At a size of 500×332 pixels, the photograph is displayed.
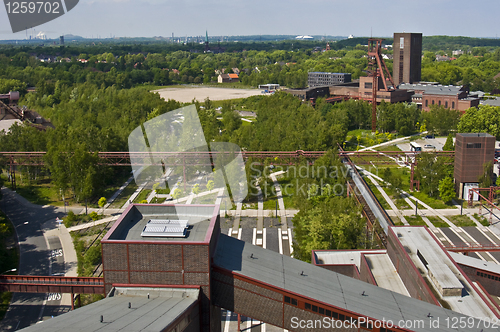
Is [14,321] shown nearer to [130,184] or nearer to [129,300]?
[129,300]

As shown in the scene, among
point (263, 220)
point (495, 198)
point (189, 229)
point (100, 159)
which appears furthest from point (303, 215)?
point (100, 159)

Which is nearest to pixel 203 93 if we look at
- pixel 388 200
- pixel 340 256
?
pixel 388 200

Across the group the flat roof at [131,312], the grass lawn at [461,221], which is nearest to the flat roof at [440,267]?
the flat roof at [131,312]

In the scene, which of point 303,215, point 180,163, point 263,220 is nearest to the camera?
point 303,215

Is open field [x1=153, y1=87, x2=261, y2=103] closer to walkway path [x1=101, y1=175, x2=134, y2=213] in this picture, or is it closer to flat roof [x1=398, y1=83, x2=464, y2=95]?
flat roof [x1=398, y1=83, x2=464, y2=95]

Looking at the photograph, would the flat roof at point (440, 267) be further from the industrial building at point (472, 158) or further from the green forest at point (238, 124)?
the industrial building at point (472, 158)

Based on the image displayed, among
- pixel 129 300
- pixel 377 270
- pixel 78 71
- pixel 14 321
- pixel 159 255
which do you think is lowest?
pixel 14 321
